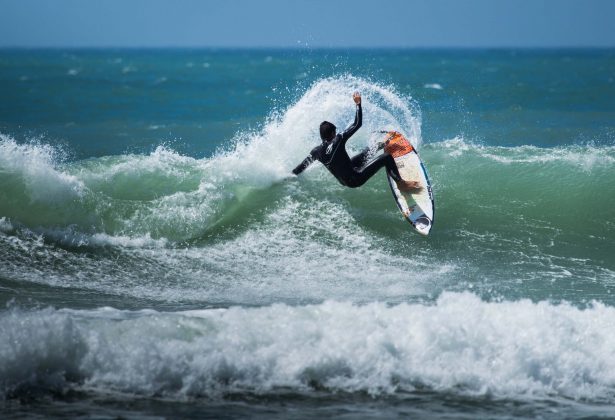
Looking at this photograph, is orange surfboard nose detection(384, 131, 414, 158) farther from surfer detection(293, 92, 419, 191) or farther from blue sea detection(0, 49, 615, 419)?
surfer detection(293, 92, 419, 191)

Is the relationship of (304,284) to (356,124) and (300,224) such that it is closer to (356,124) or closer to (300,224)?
(300,224)

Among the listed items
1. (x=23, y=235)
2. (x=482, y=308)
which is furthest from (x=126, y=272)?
(x=482, y=308)

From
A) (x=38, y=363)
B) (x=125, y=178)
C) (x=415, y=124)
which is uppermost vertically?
(x=415, y=124)

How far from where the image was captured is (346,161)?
11070mm

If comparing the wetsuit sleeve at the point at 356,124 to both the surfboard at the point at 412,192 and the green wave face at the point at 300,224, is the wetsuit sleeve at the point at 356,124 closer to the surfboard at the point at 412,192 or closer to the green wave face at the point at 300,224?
the surfboard at the point at 412,192

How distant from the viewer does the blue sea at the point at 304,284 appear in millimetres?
7020

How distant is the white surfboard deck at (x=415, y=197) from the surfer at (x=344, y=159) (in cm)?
20

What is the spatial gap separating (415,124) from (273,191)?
2.98m

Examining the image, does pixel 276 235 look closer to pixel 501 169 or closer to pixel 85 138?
pixel 501 169

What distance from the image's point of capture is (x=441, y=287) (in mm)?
9641

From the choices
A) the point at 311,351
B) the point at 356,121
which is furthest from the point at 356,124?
the point at 311,351

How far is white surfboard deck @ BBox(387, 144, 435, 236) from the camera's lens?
11.2 metres

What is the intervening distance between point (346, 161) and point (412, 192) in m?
1.13

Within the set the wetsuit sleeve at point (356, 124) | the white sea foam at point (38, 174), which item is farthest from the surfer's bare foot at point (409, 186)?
the white sea foam at point (38, 174)
